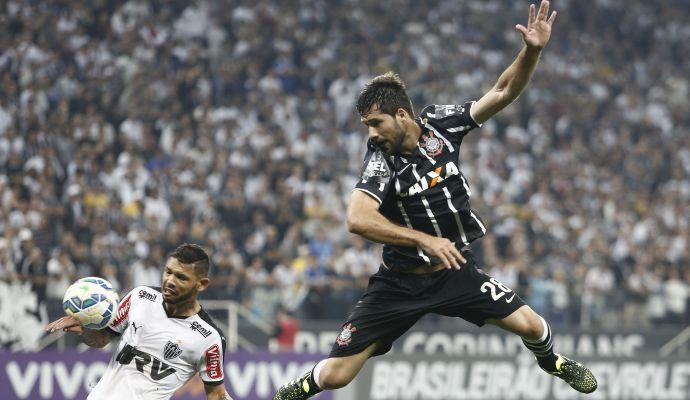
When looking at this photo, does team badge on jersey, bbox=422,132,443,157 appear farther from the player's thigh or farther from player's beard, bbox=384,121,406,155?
the player's thigh

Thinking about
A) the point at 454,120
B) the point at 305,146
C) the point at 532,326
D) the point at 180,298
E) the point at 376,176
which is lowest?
the point at 180,298

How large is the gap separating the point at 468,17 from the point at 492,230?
814 cm

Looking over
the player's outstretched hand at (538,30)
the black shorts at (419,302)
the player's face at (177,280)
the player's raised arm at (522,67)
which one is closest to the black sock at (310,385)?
the black shorts at (419,302)

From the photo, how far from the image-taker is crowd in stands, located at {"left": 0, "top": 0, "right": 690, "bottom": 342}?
1645 cm

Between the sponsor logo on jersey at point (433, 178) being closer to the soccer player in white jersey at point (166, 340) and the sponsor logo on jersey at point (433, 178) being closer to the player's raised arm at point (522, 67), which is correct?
the player's raised arm at point (522, 67)

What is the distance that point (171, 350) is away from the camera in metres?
7.04

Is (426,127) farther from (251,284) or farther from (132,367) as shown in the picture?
(251,284)

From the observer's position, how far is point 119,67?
20.2 meters

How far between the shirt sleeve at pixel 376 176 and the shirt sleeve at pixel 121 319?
167cm

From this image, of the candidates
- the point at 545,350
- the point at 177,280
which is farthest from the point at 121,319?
the point at 545,350

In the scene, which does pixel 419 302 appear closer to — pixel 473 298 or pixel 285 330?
pixel 473 298

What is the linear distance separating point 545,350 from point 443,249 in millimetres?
1449

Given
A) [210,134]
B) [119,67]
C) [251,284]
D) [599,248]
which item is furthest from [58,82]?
[599,248]

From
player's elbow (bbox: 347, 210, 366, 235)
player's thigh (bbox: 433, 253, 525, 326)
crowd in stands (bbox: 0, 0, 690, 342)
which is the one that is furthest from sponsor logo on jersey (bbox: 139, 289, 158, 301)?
crowd in stands (bbox: 0, 0, 690, 342)
